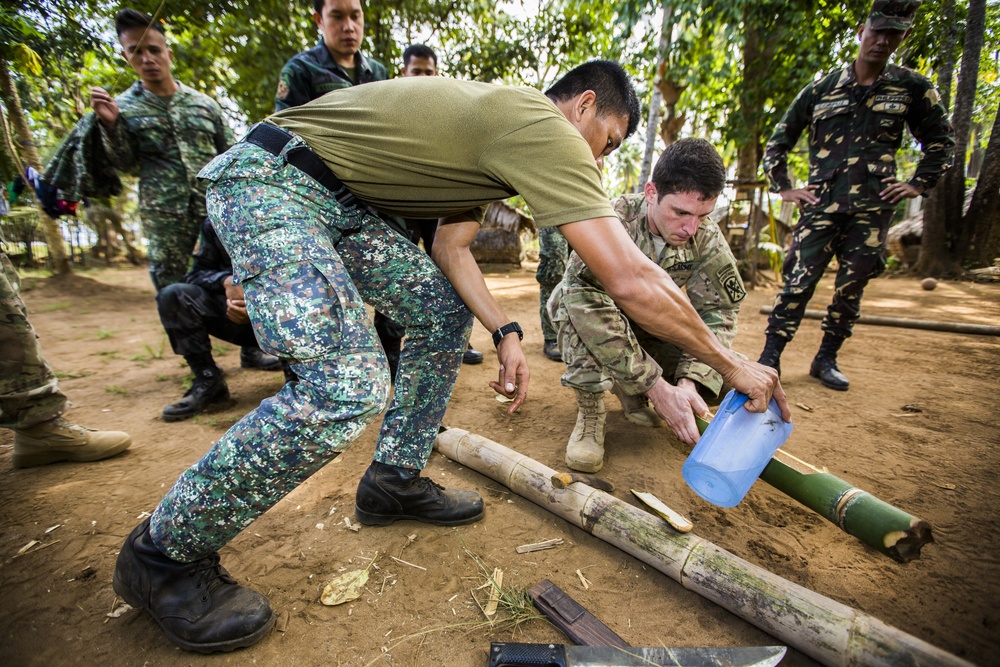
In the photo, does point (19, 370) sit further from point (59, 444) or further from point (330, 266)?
point (330, 266)

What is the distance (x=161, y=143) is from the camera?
127 inches

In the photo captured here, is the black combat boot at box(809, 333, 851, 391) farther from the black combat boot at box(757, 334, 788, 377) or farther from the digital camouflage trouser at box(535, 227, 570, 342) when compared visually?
the digital camouflage trouser at box(535, 227, 570, 342)

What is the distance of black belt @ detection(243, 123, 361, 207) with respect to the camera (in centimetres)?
142

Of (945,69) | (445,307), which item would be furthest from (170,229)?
(945,69)

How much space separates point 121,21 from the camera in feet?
9.92

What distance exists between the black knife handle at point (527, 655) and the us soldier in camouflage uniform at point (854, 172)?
2.84m

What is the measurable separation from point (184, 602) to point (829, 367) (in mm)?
3830

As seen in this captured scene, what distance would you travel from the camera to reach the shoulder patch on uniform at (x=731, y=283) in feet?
7.93

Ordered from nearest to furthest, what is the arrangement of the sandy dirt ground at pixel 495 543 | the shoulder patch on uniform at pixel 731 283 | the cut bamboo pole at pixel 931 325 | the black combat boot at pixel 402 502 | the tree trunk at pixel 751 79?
the sandy dirt ground at pixel 495 543
the black combat boot at pixel 402 502
the shoulder patch on uniform at pixel 731 283
the cut bamboo pole at pixel 931 325
the tree trunk at pixel 751 79

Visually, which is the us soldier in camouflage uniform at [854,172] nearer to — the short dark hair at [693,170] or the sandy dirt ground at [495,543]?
the sandy dirt ground at [495,543]

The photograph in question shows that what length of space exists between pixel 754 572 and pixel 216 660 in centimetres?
153

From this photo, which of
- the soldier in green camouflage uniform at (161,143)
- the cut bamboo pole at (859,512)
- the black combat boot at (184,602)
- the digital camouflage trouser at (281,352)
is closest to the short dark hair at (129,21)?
the soldier in green camouflage uniform at (161,143)

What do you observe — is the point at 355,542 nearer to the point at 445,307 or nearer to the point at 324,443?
the point at 324,443

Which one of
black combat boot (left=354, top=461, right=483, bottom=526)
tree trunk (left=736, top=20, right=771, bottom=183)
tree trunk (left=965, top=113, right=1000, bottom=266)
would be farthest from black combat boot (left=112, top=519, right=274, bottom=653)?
tree trunk (left=965, top=113, right=1000, bottom=266)
